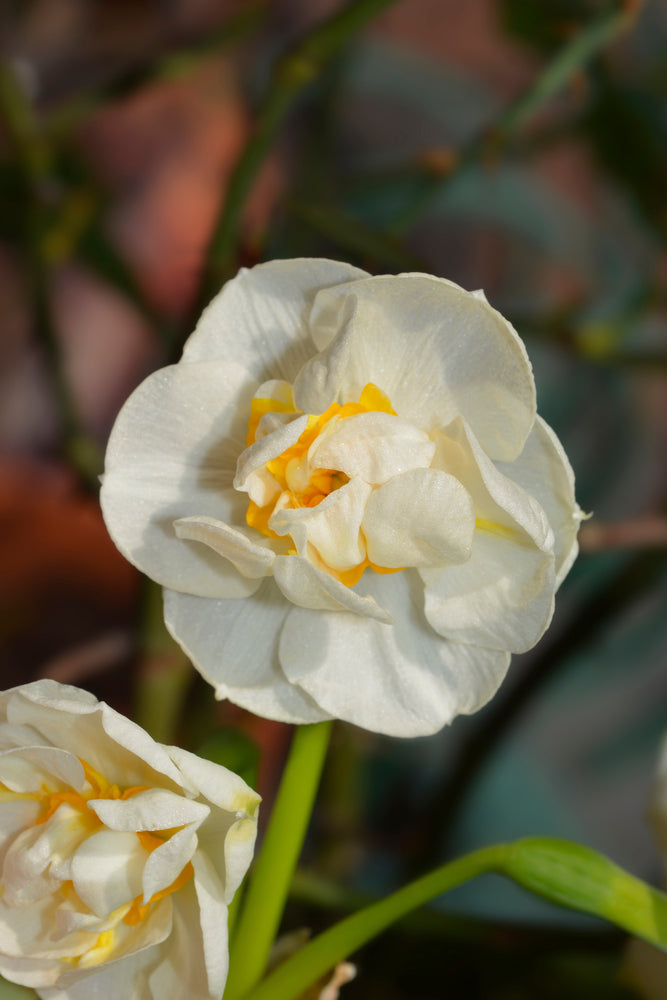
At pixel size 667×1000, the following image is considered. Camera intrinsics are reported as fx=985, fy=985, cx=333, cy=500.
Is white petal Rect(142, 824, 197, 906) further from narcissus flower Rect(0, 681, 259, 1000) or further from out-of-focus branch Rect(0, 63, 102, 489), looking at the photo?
out-of-focus branch Rect(0, 63, 102, 489)

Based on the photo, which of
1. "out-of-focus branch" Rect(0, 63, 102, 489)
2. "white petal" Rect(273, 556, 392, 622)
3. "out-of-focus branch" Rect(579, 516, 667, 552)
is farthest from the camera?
"out-of-focus branch" Rect(0, 63, 102, 489)

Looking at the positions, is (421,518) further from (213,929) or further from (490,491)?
(213,929)

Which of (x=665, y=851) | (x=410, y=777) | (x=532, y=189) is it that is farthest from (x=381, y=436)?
(x=532, y=189)

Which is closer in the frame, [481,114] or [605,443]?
[605,443]

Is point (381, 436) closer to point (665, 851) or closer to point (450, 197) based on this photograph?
point (665, 851)

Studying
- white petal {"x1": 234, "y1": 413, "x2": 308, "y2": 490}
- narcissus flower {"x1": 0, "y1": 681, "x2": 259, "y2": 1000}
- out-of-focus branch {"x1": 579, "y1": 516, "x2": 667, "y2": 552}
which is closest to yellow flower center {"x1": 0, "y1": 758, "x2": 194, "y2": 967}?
narcissus flower {"x1": 0, "y1": 681, "x2": 259, "y2": 1000}

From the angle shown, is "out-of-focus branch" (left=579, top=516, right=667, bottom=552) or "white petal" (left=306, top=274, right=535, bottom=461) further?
"out-of-focus branch" (left=579, top=516, right=667, bottom=552)

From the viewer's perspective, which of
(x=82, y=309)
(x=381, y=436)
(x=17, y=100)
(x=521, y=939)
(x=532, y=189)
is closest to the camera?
(x=381, y=436)
